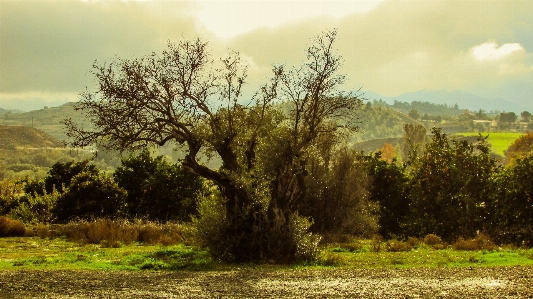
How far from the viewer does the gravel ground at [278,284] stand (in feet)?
37.2

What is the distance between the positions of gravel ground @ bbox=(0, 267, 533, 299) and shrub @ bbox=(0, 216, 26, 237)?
12.6 meters

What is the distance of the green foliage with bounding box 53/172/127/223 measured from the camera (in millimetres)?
29203

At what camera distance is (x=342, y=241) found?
1020 inches

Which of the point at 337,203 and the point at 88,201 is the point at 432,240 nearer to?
the point at 337,203

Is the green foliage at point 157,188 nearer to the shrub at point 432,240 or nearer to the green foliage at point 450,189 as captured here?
the green foliage at point 450,189

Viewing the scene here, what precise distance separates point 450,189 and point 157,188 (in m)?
16.9

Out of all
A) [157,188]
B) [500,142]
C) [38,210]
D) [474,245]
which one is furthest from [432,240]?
[500,142]

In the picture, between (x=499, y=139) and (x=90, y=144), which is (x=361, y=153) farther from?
(x=499, y=139)

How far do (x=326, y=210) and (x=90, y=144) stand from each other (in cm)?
1414

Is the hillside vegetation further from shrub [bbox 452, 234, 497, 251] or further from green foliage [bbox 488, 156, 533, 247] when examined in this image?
shrub [bbox 452, 234, 497, 251]

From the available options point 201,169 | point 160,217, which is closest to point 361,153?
point 160,217

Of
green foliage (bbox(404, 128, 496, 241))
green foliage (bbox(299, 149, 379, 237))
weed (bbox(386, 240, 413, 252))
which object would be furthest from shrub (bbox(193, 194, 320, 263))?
green foliage (bbox(404, 128, 496, 241))

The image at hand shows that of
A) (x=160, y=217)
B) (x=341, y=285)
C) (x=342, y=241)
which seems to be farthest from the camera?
(x=160, y=217)

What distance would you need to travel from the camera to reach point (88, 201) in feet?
96.4
